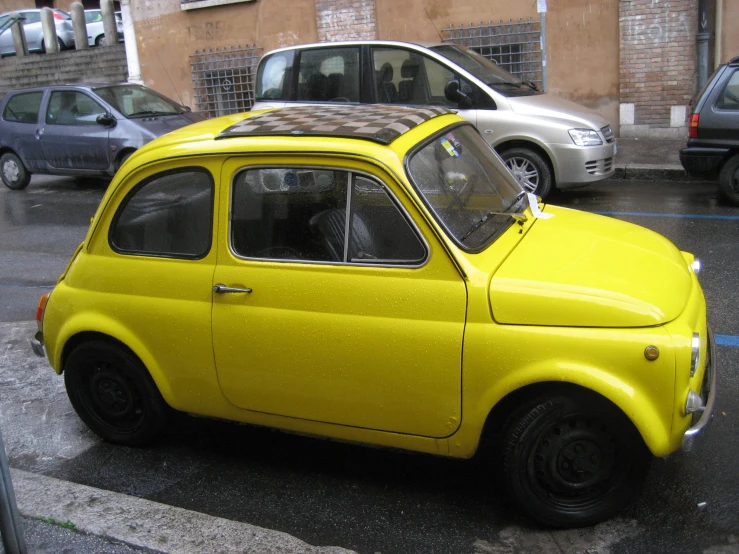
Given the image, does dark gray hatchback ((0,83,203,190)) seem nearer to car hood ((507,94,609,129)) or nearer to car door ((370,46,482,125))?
car door ((370,46,482,125))

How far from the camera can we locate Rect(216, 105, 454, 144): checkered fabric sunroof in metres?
3.93

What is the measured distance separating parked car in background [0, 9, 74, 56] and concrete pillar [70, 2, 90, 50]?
1.55 metres

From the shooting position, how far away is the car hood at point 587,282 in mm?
3438

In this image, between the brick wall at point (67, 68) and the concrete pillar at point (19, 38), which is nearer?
the brick wall at point (67, 68)

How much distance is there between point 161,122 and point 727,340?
379 inches

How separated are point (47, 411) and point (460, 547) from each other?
286 centimetres

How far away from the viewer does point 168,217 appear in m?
4.25

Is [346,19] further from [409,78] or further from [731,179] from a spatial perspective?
[731,179]

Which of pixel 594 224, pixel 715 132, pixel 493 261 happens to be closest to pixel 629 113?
pixel 715 132

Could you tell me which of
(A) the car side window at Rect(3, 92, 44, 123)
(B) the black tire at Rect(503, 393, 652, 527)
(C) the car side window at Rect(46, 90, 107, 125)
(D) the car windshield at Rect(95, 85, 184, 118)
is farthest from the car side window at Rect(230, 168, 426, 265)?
(A) the car side window at Rect(3, 92, 44, 123)

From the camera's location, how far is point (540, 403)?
3.52m

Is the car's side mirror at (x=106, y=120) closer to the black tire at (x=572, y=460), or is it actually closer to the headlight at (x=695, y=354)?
the black tire at (x=572, y=460)

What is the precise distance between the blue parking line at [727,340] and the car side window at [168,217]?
336 centimetres

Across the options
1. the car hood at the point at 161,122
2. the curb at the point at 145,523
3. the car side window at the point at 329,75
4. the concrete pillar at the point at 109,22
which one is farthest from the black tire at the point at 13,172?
the curb at the point at 145,523
